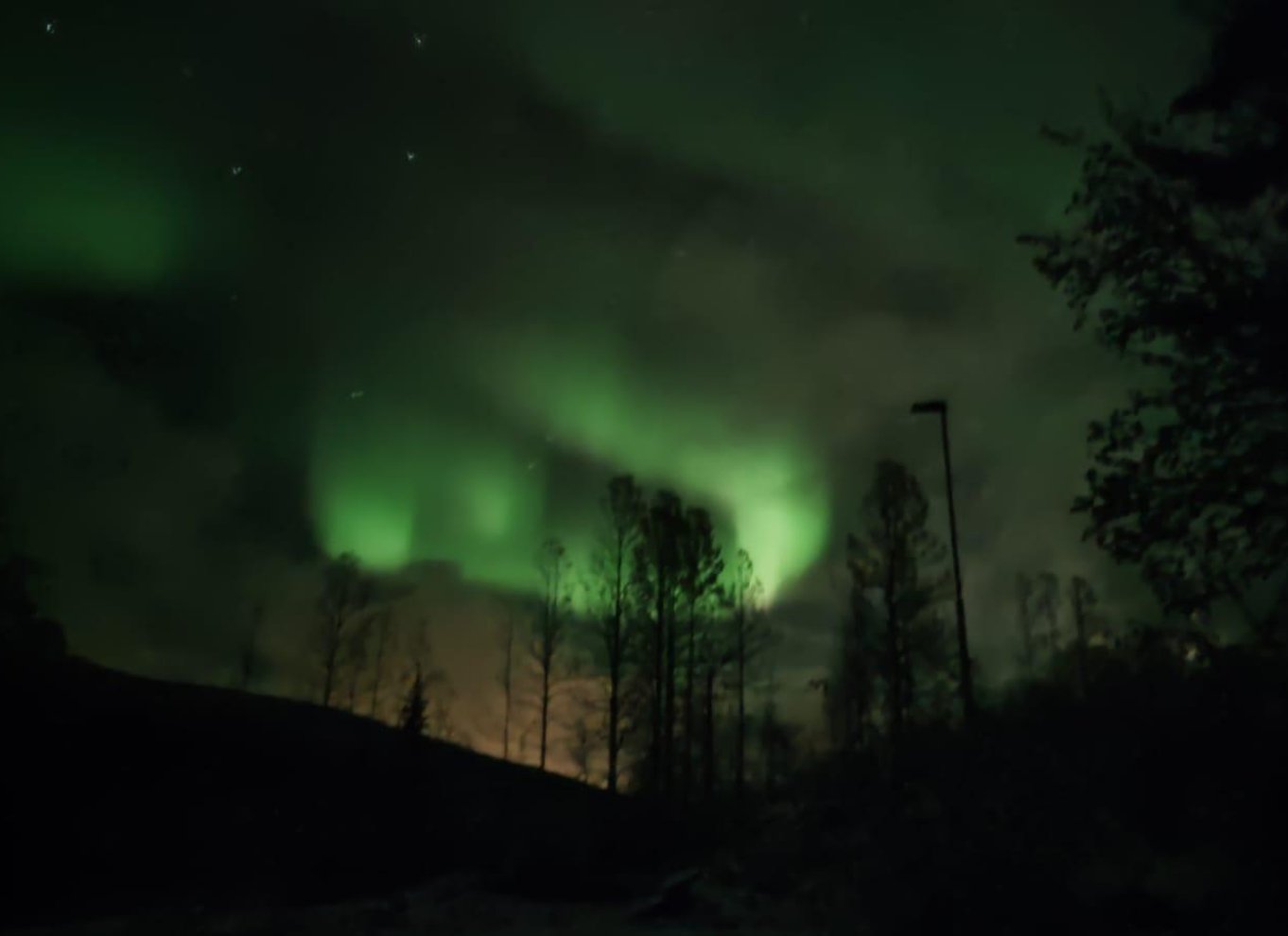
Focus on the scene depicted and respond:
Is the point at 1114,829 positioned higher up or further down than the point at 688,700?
further down

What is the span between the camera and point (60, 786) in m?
15.8

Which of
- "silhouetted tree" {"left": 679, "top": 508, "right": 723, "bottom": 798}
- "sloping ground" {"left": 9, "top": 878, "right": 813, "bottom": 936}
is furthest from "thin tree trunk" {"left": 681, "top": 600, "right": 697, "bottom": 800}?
"sloping ground" {"left": 9, "top": 878, "right": 813, "bottom": 936}

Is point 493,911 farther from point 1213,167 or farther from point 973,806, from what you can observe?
point 1213,167

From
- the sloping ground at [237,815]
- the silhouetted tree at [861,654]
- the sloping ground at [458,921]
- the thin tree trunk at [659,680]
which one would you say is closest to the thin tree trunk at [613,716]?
the thin tree trunk at [659,680]

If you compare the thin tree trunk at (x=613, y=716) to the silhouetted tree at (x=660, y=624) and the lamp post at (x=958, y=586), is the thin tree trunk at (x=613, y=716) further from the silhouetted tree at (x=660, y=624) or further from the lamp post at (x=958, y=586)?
the lamp post at (x=958, y=586)

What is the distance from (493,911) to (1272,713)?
11597 millimetres

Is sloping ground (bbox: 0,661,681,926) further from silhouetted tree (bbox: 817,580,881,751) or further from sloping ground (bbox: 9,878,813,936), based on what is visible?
silhouetted tree (bbox: 817,580,881,751)

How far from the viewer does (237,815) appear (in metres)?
16.9

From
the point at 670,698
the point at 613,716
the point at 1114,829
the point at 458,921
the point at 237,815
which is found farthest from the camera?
the point at 670,698

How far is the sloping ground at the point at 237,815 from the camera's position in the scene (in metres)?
14.4

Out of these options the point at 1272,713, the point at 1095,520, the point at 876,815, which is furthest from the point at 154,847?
the point at 1272,713

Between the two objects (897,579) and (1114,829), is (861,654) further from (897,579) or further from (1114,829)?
(1114,829)

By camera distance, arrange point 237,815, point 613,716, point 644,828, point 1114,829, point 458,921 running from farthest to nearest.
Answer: point 613,716 → point 644,828 → point 237,815 → point 458,921 → point 1114,829

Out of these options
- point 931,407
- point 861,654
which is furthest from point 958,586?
point 861,654
